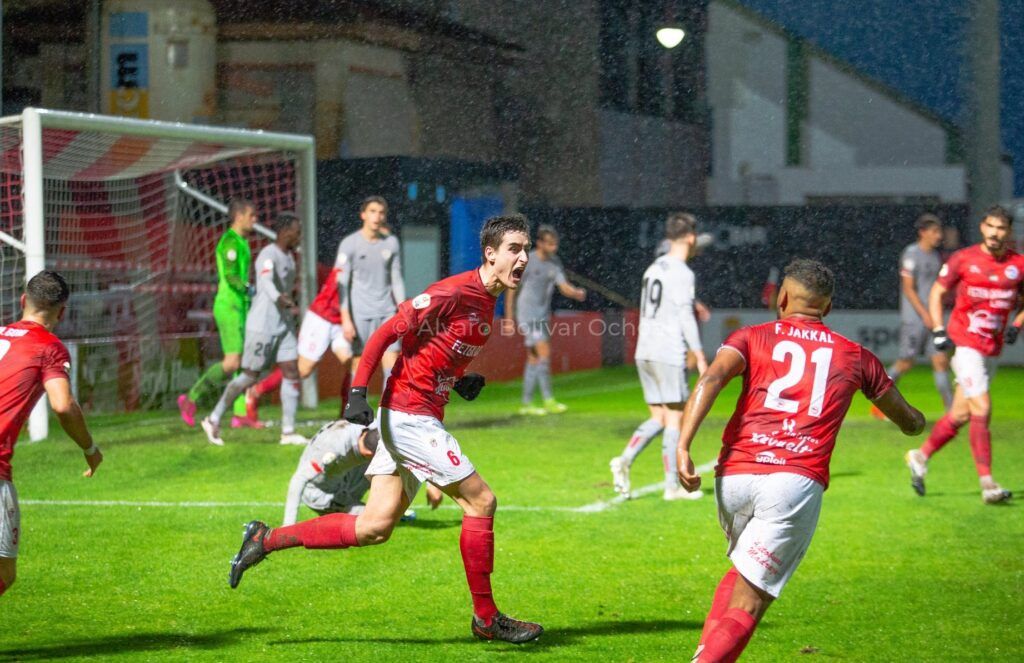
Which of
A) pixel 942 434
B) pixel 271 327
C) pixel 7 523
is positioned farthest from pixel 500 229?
pixel 271 327

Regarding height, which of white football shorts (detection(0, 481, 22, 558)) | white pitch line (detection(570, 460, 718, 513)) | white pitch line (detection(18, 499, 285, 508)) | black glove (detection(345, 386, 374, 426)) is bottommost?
white pitch line (detection(18, 499, 285, 508))

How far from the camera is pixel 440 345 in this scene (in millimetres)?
5625

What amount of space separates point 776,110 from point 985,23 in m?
23.1

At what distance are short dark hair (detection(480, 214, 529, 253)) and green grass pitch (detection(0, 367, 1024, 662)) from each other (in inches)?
69.3

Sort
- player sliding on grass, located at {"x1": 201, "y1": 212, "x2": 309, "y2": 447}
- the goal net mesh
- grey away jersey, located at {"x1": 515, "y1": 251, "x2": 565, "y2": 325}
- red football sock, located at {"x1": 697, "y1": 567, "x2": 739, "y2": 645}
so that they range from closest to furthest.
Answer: red football sock, located at {"x1": 697, "y1": 567, "x2": 739, "y2": 645} < player sliding on grass, located at {"x1": 201, "y1": 212, "x2": 309, "y2": 447} < the goal net mesh < grey away jersey, located at {"x1": 515, "y1": 251, "x2": 565, "y2": 325}

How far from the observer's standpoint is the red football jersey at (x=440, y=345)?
18.2 feet

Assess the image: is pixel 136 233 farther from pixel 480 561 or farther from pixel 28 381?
pixel 480 561

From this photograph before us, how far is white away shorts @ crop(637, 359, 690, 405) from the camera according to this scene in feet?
30.6

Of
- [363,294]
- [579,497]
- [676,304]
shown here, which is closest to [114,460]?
[363,294]

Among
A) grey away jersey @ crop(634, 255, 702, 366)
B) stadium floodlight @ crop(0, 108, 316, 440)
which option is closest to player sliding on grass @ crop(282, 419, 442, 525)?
grey away jersey @ crop(634, 255, 702, 366)

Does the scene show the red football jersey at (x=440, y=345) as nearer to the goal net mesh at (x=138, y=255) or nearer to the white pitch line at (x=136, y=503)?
the white pitch line at (x=136, y=503)

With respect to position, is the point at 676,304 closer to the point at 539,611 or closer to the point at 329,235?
the point at 539,611

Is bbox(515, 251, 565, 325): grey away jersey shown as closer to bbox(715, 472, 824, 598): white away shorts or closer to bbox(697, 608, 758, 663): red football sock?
bbox(715, 472, 824, 598): white away shorts

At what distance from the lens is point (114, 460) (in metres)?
11.1
